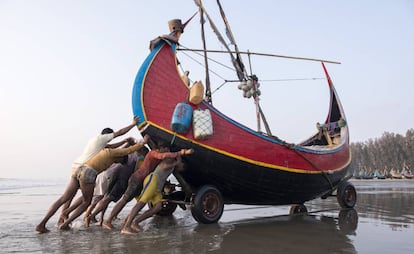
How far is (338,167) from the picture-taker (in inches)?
370

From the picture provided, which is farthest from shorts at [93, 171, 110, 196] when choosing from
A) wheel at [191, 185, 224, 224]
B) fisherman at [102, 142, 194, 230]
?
wheel at [191, 185, 224, 224]

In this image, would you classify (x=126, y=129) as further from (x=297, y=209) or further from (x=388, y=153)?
(x=388, y=153)

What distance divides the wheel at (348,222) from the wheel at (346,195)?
1.72 feet

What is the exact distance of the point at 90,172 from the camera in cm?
616

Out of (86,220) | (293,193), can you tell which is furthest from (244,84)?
(86,220)

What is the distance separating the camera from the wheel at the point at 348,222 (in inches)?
236

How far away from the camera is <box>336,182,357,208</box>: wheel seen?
9.29 metres

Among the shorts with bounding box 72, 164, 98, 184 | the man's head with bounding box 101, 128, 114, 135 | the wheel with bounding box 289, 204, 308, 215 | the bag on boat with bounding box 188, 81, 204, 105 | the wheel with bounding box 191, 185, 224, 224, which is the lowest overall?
the wheel with bounding box 289, 204, 308, 215

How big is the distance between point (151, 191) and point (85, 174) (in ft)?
4.02

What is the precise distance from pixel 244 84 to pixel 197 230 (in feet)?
21.4

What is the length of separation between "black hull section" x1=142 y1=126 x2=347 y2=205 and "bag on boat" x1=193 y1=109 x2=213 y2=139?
0.24m

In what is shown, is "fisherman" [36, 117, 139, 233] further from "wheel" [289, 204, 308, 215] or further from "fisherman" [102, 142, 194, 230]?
"wheel" [289, 204, 308, 215]

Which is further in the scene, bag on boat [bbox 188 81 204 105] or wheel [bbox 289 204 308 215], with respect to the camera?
wheel [bbox 289 204 308 215]

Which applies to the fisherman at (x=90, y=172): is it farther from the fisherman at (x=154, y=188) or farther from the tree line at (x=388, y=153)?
the tree line at (x=388, y=153)
